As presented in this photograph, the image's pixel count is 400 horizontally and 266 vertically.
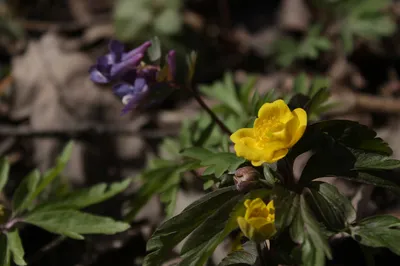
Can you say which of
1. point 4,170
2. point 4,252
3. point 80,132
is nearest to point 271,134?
point 4,252

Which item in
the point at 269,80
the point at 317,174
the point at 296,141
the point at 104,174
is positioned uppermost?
the point at 296,141

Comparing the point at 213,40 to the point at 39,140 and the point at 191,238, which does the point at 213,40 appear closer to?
the point at 39,140

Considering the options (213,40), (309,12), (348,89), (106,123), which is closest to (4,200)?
(106,123)

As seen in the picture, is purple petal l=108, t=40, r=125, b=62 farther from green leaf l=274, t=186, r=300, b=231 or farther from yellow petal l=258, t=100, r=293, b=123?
green leaf l=274, t=186, r=300, b=231

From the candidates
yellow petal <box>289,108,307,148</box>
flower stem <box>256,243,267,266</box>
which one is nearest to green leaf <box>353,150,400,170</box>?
yellow petal <box>289,108,307,148</box>

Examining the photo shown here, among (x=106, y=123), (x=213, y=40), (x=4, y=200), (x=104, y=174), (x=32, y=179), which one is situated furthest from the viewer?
(x=213, y=40)

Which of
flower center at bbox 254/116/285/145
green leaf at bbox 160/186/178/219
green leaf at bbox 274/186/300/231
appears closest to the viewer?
green leaf at bbox 274/186/300/231

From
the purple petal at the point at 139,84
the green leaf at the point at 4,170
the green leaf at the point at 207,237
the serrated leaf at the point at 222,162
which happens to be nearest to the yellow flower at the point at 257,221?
the green leaf at the point at 207,237
